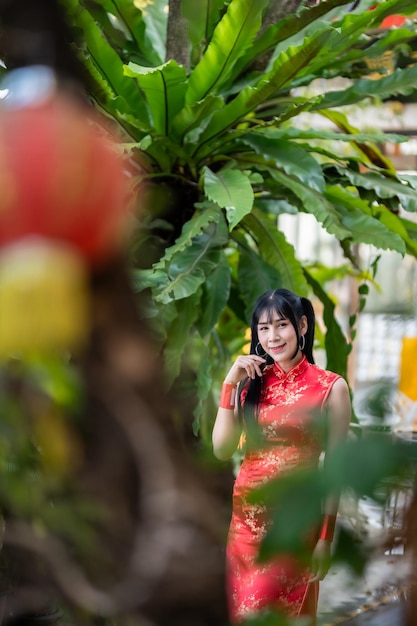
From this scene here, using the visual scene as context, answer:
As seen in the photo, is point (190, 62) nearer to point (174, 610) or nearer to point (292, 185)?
point (292, 185)

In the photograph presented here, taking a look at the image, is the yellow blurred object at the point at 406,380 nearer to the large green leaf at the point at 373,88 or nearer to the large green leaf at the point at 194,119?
the large green leaf at the point at 194,119

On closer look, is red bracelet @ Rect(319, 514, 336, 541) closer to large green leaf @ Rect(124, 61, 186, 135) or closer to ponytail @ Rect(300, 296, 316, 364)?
ponytail @ Rect(300, 296, 316, 364)

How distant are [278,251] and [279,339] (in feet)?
2.03

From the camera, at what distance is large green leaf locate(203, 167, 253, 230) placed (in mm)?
1867

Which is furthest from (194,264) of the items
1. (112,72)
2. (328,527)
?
(328,527)

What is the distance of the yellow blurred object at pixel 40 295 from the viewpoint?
0.23 m

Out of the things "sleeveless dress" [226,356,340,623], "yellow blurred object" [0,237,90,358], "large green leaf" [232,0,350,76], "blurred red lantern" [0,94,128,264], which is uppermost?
"large green leaf" [232,0,350,76]

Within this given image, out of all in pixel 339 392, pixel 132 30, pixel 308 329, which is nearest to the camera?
pixel 339 392

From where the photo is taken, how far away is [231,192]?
1938 mm

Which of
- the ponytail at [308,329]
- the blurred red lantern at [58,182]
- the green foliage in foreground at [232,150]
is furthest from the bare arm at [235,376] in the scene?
the blurred red lantern at [58,182]

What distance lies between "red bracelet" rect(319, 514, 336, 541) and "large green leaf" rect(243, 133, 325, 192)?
1.77 meters

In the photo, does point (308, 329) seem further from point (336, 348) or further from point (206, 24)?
point (206, 24)

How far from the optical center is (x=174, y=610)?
247mm

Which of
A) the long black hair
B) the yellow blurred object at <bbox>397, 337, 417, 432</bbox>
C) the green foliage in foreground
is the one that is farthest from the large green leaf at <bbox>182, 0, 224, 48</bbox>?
the yellow blurred object at <bbox>397, 337, 417, 432</bbox>
